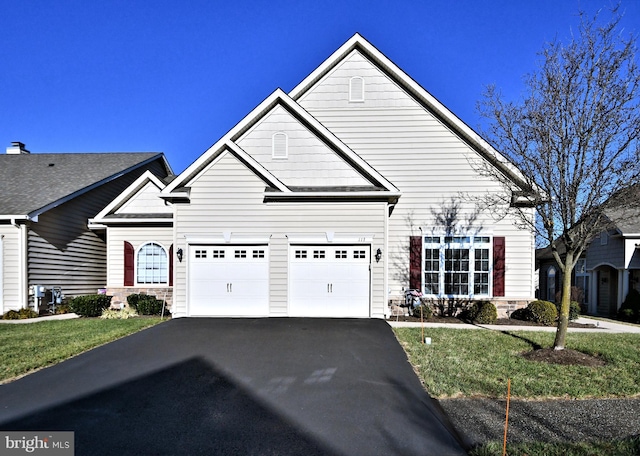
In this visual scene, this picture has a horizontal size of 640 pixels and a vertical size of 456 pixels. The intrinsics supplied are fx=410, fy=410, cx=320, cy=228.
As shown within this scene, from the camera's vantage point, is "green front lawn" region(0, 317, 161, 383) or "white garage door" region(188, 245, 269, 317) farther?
"white garage door" region(188, 245, 269, 317)

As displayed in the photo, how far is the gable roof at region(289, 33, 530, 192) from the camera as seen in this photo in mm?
13977

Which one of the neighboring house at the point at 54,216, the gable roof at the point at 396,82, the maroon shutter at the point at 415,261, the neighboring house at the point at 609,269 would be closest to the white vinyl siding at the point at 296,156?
the gable roof at the point at 396,82

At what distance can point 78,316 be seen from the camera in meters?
14.2

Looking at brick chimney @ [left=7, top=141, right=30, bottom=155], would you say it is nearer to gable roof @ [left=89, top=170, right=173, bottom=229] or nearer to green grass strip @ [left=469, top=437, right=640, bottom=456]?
gable roof @ [left=89, top=170, right=173, bottom=229]

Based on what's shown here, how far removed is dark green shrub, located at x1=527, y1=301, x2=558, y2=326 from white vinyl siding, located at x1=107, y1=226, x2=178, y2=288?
41.8 feet

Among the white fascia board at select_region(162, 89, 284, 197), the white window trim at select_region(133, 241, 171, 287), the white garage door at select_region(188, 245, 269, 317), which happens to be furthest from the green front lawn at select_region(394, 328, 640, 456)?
the white window trim at select_region(133, 241, 171, 287)

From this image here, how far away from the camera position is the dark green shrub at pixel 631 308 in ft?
52.0

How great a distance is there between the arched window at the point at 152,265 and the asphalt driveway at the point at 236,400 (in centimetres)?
603

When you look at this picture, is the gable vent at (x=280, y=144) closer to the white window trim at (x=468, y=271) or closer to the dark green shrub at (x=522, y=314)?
the white window trim at (x=468, y=271)

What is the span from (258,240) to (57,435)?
797 cm

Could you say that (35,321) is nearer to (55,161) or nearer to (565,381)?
(55,161)

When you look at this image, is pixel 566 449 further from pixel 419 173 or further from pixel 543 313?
pixel 419 173

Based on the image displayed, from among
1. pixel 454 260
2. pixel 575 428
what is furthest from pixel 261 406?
pixel 454 260

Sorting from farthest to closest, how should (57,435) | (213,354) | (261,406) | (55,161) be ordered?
(55,161) → (213,354) → (261,406) → (57,435)
